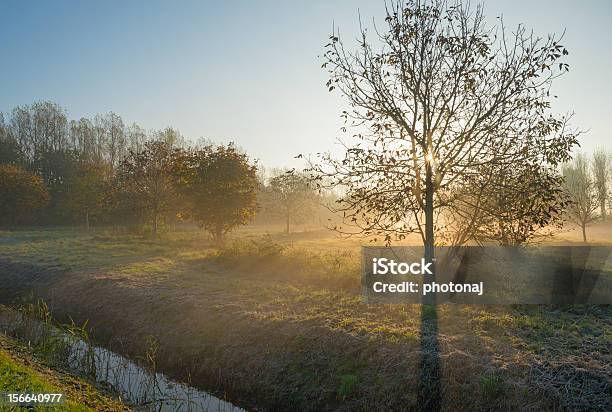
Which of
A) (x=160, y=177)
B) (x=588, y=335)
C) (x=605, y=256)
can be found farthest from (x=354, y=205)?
(x=160, y=177)

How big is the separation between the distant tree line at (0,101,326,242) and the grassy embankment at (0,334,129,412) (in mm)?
8626

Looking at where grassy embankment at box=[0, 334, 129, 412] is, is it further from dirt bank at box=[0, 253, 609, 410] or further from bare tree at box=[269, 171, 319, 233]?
bare tree at box=[269, 171, 319, 233]

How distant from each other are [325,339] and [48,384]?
549 cm

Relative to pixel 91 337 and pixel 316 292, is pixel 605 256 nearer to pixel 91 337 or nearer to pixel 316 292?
pixel 316 292

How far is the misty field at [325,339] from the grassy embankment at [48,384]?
2273 mm

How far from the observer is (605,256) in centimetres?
1641

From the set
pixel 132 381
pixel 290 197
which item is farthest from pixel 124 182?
pixel 132 381

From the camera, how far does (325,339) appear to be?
9555 mm

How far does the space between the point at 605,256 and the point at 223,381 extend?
15.4m

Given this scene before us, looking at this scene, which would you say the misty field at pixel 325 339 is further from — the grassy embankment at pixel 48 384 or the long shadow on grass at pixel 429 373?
the grassy embankment at pixel 48 384

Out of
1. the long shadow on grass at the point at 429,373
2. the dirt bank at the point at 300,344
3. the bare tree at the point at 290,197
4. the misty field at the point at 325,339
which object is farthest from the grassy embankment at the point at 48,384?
the bare tree at the point at 290,197

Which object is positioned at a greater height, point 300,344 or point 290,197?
point 290,197

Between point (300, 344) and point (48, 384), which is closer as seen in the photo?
point (48, 384)

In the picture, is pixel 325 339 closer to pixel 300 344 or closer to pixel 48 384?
pixel 300 344
